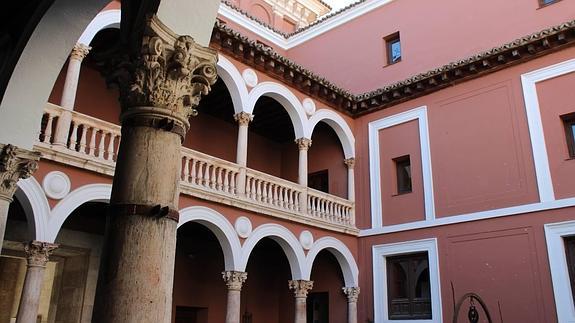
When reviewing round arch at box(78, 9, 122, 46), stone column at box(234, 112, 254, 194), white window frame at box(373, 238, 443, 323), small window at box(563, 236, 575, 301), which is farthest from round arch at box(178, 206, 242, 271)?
small window at box(563, 236, 575, 301)

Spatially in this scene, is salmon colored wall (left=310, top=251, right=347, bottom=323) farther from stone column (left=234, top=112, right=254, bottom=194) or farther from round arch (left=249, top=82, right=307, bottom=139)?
stone column (left=234, top=112, right=254, bottom=194)

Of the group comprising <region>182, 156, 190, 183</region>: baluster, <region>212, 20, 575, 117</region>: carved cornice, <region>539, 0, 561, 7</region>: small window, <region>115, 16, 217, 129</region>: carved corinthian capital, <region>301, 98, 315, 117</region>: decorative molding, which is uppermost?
<region>539, 0, 561, 7</region>: small window

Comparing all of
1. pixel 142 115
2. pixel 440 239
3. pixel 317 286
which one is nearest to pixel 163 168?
pixel 142 115

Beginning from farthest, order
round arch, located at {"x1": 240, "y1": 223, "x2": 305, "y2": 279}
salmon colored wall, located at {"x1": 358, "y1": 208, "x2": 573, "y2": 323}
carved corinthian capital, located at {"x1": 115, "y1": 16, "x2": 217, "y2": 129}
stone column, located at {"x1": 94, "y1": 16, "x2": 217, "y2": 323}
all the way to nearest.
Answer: round arch, located at {"x1": 240, "y1": 223, "x2": 305, "y2": 279} < salmon colored wall, located at {"x1": 358, "y1": 208, "x2": 573, "y2": 323} < carved corinthian capital, located at {"x1": 115, "y1": 16, "x2": 217, "y2": 129} < stone column, located at {"x1": 94, "y1": 16, "x2": 217, "y2": 323}

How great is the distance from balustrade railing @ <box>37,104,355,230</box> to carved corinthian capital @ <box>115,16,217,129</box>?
5856 millimetres

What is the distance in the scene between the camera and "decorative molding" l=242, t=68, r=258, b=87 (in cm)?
1232

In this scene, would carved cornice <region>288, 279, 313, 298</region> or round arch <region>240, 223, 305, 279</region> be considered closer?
round arch <region>240, 223, 305, 279</region>

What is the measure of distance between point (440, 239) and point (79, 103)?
843 centimetres

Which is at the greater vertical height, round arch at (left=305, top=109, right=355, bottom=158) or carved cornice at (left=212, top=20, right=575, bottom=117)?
carved cornice at (left=212, top=20, right=575, bottom=117)

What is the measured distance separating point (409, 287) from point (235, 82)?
20.2 feet

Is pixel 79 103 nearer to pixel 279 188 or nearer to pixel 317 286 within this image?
pixel 279 188

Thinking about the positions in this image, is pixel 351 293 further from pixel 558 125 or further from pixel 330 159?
pixel 558 125

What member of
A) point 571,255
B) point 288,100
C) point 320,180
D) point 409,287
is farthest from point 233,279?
point 571,255

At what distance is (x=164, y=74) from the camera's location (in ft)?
10.6
